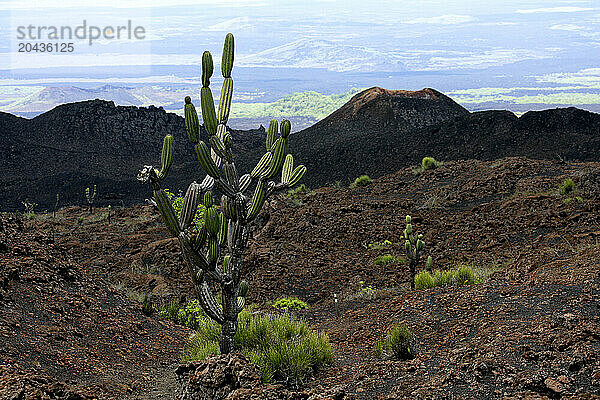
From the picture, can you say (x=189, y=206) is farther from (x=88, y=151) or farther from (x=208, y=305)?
(x=88, y=151)

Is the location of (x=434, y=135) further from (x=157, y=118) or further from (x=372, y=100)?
(x=157, y=118)

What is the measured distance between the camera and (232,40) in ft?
22.0

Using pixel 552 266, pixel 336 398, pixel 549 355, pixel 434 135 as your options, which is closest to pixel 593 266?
pixel 552 266

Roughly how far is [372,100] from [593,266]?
39.4 meters

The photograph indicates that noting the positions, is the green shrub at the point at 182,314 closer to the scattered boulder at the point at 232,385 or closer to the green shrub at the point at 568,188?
the scattered boulder at the point at 232,385

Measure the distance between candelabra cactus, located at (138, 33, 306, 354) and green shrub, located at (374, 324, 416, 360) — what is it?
6.06 feet

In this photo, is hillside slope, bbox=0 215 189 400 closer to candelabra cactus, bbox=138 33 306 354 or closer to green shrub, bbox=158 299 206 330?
green shrub, bbox=158 299 206 330

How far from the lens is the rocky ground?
5.21 metres

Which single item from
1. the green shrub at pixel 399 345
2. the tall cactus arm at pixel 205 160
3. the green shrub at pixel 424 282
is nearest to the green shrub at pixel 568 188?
the green shrub at pixel 424 282

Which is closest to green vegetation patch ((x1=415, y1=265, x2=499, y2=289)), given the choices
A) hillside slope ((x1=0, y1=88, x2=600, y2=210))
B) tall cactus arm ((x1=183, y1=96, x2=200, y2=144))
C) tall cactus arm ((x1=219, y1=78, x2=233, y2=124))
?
tall cactus arm ((x1=219, y1=78, x2=233, y2=124))

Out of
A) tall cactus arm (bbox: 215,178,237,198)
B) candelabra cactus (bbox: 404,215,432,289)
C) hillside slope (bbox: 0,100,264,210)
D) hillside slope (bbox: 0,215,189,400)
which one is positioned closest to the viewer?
hillside slope (bbox: 0,215,189,400)

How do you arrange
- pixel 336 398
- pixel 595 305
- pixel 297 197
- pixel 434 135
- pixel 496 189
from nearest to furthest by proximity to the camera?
pixel 336 398, pixel 595 305, pixel 496 189, pixel 297 197, pixel 434 135

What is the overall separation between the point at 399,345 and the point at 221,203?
2.75 m

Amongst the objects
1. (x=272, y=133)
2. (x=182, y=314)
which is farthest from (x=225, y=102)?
(x=182, y=314)
